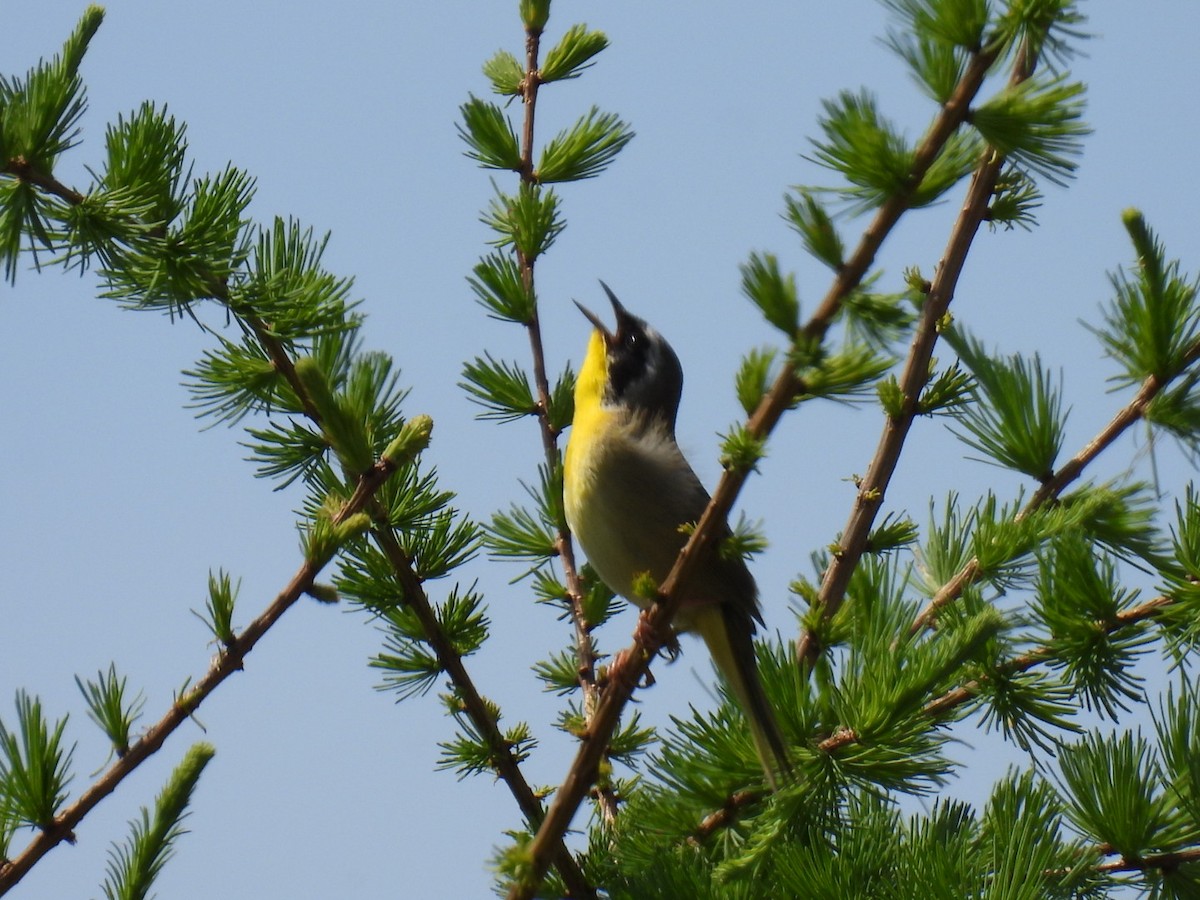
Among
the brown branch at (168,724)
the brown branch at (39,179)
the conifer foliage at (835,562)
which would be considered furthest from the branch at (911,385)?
the brown branch at (39,179)

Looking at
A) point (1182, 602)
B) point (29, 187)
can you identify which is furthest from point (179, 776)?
point (1182, 602)

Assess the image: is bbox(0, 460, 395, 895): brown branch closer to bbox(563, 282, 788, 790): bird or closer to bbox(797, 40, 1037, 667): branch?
bbox(797, 40, 1037, 667): branch

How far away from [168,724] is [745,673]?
5.26ft

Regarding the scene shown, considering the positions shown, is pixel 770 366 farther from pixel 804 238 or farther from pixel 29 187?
pixel 29 187

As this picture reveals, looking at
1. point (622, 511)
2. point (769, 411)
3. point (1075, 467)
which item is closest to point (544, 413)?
point (622, 511)

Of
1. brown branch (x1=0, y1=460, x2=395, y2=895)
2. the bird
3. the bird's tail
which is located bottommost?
brown branch (x1=0, y1=460, x2=395, y2=895)

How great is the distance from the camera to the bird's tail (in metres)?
1.89

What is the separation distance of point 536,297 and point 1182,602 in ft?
4.89

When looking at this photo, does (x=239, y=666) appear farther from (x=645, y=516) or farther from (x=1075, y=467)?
(x=645, y=516)

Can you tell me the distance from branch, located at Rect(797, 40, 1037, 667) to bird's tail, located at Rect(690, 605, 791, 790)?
0.93ft

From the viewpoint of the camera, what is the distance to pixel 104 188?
182cm

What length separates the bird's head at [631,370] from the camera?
13.7 ft

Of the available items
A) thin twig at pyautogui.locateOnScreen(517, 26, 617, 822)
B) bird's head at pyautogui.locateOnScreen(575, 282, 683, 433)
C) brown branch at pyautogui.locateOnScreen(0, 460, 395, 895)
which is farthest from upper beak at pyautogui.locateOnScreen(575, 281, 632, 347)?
brown branch at pyautogui.locateOnScreen(0, 460, 395, 895)

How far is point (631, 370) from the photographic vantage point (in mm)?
4309
